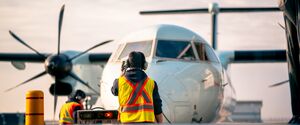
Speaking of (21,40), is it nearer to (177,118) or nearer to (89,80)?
(89,80)

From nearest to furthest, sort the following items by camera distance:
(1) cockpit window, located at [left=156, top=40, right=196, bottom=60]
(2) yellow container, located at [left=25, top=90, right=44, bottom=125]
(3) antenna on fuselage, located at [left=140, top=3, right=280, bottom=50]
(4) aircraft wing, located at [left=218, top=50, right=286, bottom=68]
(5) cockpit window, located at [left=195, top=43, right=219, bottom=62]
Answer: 1. (2) yellow container, located at [left=25, top=90, right=44, bottom=125]
2. (1) cockpit window, located at [left=156, top=40, right=196, bottom=60]
3. (5) cockpit window, located at [left=195, top=43, right=219, bottom=62]
4. (4) aircraft wing, located at [left=218, top=50, right=286, bottom=68]
5. (3) antenna on fuselage, located at [left=140, top=3, right=280, bottom=50]

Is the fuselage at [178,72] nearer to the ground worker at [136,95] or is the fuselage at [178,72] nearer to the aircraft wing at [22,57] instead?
the ground worker at [136,95]

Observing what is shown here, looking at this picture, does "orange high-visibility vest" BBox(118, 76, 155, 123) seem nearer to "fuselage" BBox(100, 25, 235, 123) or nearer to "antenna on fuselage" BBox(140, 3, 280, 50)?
"fuselage" BBox(100, 25, 235, 123)

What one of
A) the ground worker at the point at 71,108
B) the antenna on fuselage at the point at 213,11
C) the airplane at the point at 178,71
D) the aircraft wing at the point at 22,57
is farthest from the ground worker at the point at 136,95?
the aircraft wing at the point at 22,57

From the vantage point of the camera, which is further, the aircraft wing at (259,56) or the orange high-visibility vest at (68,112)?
the aircraft wing at (259,56)

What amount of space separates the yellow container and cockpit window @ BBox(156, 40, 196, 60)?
326 centimetres

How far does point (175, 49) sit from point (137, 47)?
Answer: 2.64ft

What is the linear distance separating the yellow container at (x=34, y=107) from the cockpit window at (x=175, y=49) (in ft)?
10.7

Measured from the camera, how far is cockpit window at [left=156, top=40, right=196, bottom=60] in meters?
9.85

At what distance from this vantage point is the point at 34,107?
23.1 ft

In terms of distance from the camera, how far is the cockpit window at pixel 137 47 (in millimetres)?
9984

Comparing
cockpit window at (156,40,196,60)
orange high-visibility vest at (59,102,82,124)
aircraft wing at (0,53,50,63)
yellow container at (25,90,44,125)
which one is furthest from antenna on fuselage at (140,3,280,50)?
yellow container at (25,90,44,125)

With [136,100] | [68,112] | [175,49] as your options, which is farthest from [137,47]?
[136,100]

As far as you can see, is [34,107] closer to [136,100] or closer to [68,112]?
[136,100]
